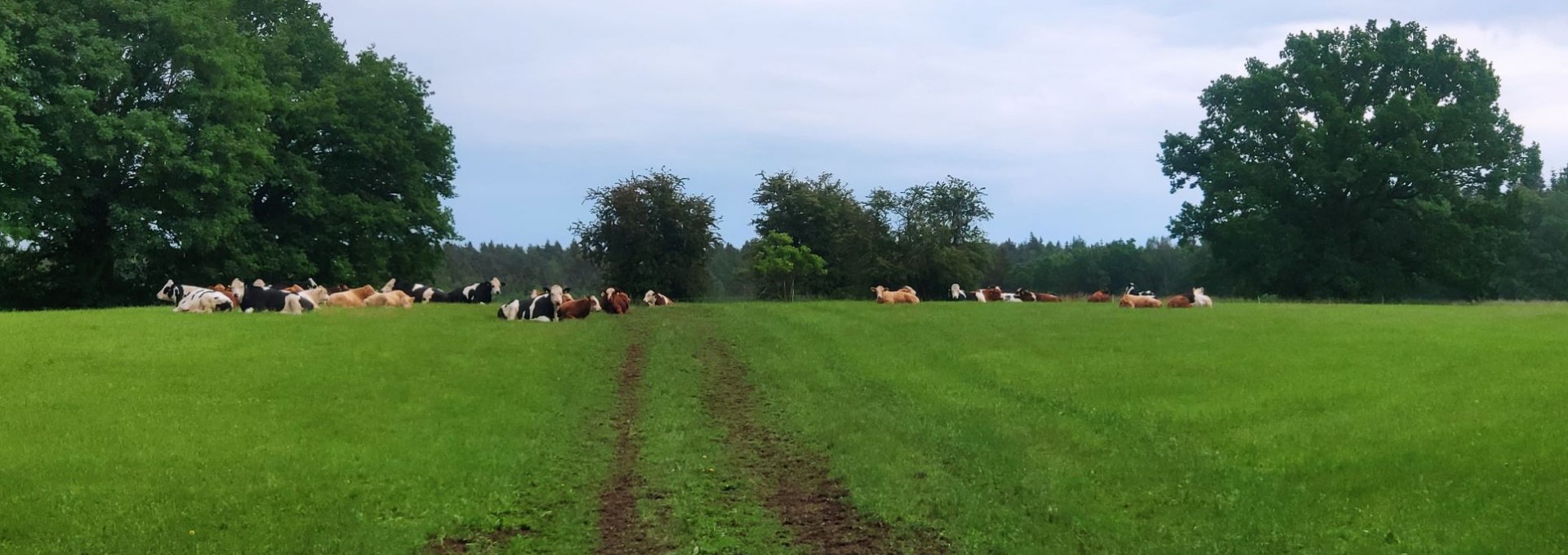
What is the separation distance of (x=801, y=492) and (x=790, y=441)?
243 cm

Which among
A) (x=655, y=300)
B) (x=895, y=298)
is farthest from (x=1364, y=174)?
(x=655, y=300)

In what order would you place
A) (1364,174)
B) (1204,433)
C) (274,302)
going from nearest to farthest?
(1204,433) < (274,302) < (1364,174)

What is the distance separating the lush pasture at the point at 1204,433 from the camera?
9.59 m

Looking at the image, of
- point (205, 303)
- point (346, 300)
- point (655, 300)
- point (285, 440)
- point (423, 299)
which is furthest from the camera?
point (655, 300)

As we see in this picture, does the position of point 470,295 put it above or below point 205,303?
above

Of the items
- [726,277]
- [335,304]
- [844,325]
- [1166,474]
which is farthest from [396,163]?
[726,277]

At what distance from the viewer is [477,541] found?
940 centimetres

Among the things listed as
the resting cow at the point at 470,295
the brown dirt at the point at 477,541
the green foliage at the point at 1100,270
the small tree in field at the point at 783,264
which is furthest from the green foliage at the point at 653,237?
the green foliage at the point at 1100,270

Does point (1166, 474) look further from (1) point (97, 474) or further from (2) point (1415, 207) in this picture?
(2) point (1415, 207)

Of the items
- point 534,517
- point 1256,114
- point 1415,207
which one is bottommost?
point 534,517

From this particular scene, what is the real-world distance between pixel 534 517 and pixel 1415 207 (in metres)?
46.6

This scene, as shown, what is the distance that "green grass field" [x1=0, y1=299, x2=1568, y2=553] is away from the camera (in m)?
9.51

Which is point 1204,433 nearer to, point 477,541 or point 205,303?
point 477,541

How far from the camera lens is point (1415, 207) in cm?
4606
